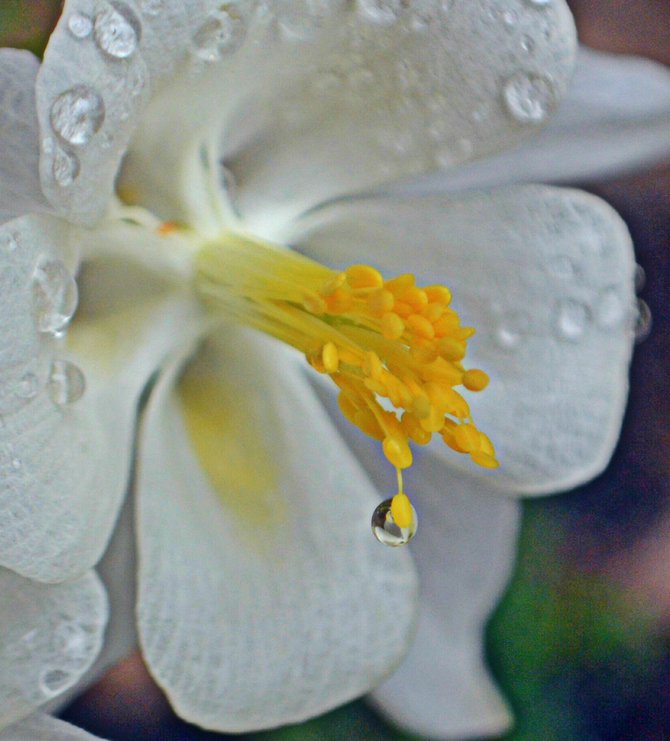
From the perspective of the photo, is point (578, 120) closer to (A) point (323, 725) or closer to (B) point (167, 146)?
(B) point (167, 146)

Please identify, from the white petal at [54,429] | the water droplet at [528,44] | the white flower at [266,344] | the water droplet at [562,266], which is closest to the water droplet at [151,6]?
the white flower at [266,344]

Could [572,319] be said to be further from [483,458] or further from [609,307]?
[483,458]

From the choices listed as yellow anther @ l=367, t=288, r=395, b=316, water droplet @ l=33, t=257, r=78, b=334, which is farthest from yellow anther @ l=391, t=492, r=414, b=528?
water droplet @ l=33, t=257, r=78, b=334

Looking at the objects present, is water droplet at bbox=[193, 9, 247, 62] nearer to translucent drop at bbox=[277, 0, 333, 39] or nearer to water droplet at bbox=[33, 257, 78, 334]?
translucent drop at bbox=[277, 0, 333, 39]

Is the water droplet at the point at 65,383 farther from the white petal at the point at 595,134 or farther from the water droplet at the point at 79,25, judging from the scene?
the white petal at the point at 595,134

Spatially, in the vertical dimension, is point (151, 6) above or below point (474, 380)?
above

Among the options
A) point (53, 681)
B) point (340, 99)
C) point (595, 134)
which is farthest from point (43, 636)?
point (595, 134)
